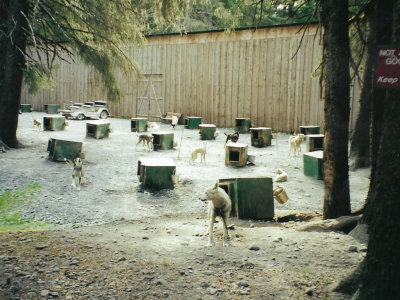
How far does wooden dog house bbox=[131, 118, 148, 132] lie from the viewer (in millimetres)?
17062

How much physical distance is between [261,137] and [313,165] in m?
4.62

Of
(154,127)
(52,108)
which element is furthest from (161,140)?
(52,108)

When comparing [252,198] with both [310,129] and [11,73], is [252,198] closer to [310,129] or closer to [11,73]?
[11,73]

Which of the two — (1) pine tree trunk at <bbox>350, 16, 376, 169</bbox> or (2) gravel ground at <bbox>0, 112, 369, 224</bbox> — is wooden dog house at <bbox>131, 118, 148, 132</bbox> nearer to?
(2) gravel ground at <bbox>0, 112, 369, 224</bbox>

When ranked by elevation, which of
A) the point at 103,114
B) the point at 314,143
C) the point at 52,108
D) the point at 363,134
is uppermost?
the point at 52,108

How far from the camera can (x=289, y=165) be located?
10812 mm

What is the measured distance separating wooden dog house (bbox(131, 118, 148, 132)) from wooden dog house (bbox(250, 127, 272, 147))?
520 cm

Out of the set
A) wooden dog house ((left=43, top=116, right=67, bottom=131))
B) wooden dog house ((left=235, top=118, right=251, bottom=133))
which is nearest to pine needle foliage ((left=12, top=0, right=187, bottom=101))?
wooden dog house ((left=43, top=116, right=67, bottom=131))

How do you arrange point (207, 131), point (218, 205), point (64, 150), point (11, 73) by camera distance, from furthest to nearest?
point (207, 131) → point (11, 73) → point (64, 150) → point (218, 205)

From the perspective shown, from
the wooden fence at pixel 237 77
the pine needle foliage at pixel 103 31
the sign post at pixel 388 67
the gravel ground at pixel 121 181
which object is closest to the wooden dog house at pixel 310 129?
the wooden fence at pixel 237 77

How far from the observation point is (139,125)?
17094mm

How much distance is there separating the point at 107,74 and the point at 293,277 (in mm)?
8828

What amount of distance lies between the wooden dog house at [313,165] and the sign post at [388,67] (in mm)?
6371

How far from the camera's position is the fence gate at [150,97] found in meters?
21.9
